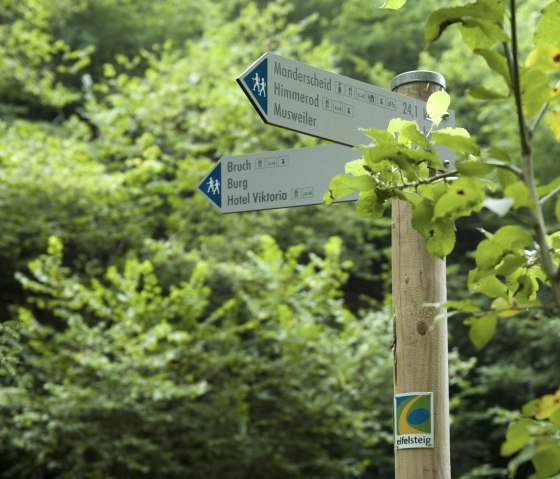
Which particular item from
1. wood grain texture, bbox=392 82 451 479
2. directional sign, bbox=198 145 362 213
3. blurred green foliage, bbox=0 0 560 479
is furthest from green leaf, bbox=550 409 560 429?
blurred green foliage, bbox=0 0 560 479

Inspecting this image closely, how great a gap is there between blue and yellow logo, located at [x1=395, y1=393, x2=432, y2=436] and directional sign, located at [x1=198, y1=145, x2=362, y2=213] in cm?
57

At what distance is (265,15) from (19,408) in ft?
17.7

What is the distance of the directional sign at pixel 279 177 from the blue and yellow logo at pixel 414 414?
566 millimetres

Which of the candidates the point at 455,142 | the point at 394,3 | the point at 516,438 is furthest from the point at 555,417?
the point at 394,3

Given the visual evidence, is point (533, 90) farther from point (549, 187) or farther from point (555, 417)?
point (555, 417)

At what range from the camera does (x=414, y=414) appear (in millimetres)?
2031

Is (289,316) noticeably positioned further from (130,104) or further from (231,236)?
(130,104)

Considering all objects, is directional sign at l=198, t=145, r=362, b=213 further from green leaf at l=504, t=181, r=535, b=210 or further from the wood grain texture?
green leaf at l=504, t=181, r=535, b=210

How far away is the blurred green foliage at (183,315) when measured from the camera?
745 centimetres

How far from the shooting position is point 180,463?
27.3 ft

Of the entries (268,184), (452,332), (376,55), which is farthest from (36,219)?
(376,55)

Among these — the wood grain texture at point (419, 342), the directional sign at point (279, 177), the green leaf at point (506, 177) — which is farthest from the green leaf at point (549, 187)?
the directional sign at point (279, 177)

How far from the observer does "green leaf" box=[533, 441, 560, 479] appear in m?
1.03

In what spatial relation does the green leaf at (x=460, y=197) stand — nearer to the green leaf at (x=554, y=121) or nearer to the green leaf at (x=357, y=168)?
the green leaf at (x=554, y=121)
